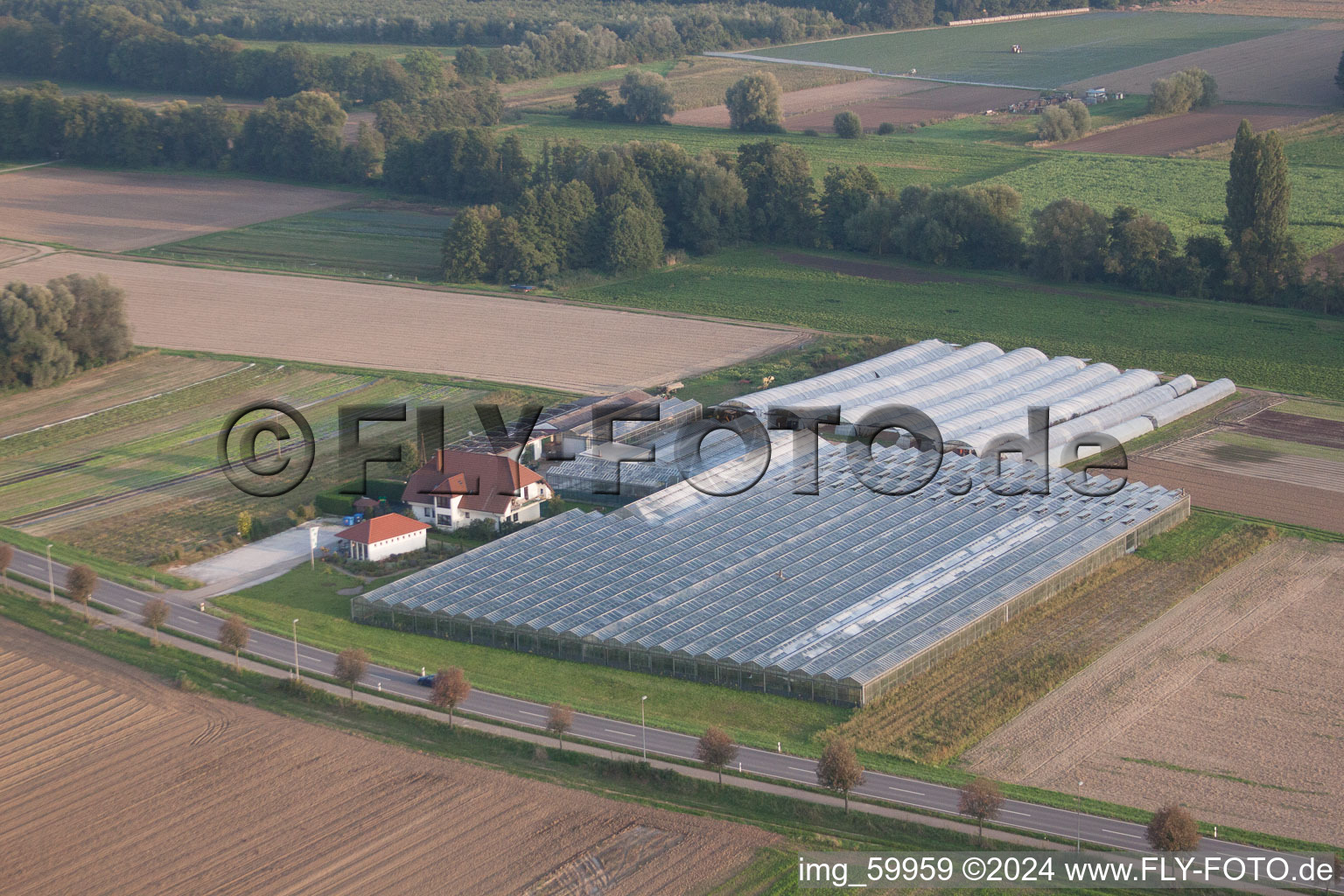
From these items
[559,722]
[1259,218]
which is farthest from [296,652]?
[1259,218]

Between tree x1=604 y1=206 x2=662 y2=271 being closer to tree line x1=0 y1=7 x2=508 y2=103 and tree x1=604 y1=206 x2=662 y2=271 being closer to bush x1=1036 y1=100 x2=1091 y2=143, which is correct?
bush x1=1036 y1=100 x2=1091 y2=143

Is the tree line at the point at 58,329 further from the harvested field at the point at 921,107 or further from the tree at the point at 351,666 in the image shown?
the harvested field at the point at 921,107

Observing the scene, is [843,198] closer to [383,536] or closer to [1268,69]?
[383,536]

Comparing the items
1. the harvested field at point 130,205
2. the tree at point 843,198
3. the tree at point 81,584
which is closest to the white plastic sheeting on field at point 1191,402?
the tree at point 843,198

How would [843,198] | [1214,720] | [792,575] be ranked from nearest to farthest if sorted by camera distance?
1. [1214,720]
2. [792,575]
3. [843,198]

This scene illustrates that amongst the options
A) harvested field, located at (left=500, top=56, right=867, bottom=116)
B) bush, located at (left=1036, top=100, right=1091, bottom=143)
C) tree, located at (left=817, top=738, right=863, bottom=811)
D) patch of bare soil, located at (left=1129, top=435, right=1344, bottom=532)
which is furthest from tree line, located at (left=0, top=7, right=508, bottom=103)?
tree, located at (left=817, top=738, right=863, bottom=811)

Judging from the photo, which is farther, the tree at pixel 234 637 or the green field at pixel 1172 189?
the green field at pixel 1172 189
